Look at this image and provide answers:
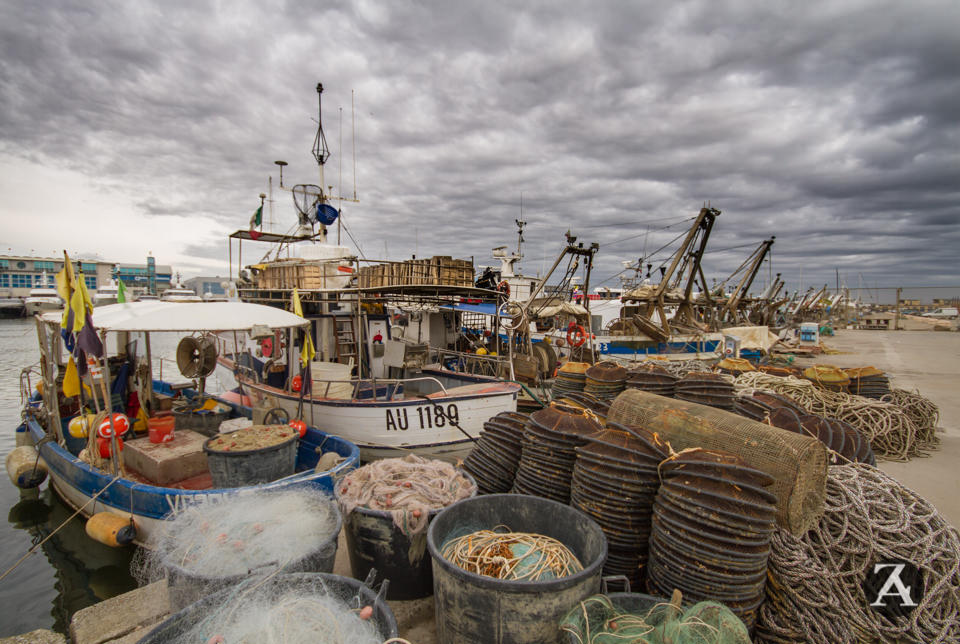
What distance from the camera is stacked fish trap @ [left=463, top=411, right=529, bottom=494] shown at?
14.1 ft

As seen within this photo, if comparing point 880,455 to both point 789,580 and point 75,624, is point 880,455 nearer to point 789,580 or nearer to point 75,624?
point 789,580

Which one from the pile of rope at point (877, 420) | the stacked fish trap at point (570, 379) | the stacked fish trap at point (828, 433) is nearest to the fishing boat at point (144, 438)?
the stacked fish trap at point (570, 379)

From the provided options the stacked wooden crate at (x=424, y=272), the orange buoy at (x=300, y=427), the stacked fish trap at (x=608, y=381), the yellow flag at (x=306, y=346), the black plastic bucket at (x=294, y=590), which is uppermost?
the stacked wooden crate at (x=424, y=272)

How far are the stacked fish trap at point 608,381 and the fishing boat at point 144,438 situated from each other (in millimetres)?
3733

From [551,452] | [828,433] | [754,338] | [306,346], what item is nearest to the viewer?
[551,452]

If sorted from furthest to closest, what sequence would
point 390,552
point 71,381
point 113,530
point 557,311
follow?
point 557,311, point 71,381, point 113,530, point 390,552

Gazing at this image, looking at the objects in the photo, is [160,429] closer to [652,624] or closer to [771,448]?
[652,624]

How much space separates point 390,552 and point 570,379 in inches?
194

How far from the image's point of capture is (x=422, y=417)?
8453 mm

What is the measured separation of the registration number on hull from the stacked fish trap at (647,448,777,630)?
19.0ft

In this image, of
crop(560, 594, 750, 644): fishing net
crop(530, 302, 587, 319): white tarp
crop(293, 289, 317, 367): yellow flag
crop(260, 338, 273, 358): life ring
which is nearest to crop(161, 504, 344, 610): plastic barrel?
crop(560, 594, 750, 644): fishing net

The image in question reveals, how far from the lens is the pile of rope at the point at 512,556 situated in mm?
2721

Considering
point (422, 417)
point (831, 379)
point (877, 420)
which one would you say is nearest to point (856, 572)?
point (877, 420)

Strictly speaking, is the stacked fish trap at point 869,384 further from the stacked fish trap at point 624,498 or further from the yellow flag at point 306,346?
the yellow flag at point 306,346
